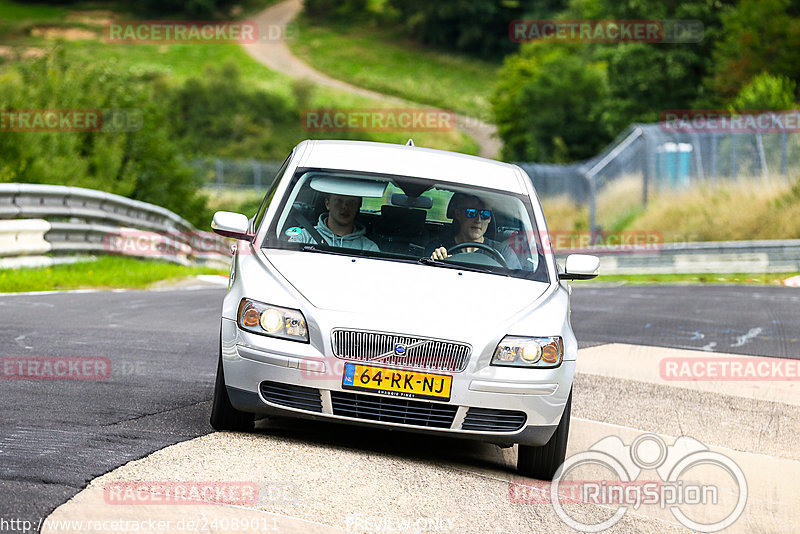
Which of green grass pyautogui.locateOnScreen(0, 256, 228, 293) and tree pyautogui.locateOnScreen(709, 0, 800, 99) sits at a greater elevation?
tree pyautogui.locateOnScreen(709, 0, 800, 99)

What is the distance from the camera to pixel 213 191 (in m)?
46.8

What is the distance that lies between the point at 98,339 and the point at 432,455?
14.6 ft

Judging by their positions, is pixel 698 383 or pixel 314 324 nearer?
pixel 314 324

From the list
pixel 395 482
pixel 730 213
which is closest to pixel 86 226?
pixel 395 482

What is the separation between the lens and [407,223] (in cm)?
744

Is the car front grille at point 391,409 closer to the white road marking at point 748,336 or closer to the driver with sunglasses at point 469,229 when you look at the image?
the driver with sunglasses at point 469,229

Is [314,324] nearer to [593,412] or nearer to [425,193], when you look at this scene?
[425,193]

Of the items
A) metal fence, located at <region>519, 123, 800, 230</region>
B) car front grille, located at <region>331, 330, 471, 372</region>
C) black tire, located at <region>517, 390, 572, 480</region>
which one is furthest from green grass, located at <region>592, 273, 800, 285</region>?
car front grille, located at <region>331, 330, 471, 372</region>

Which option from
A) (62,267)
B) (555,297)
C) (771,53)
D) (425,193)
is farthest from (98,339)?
(771,53)

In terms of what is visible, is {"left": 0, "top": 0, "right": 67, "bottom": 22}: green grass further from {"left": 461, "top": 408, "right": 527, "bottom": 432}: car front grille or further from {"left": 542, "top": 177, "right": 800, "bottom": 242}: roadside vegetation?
{"left": 461, "top": 408, "right": 527, "bottom": 432}: car front grille

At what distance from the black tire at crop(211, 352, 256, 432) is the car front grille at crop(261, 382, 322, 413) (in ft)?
0.95

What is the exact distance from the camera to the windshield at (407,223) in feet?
23.8

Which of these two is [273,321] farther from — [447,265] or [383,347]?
[447,265]

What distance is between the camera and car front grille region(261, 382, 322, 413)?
6402 mm
